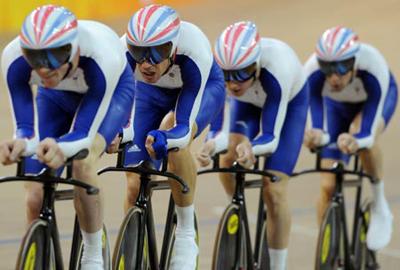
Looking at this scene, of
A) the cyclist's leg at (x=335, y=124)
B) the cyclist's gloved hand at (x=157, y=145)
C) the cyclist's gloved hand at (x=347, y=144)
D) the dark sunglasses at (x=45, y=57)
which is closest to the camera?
the dark sunglasses at (x=45, y=57)

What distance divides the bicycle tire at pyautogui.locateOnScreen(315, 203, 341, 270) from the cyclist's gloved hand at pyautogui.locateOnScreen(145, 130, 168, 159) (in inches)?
69.6

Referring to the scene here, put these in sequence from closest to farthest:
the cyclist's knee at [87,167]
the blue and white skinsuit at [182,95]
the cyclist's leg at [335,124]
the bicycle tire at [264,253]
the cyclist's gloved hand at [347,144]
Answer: the cyclist's knee at [87,167]
the blue and white skinsuit at [182,95]
the bicycle tire at [264,253]
the cyclist's gloved hand at [347,144]
the cyclist's leg at [335,124]

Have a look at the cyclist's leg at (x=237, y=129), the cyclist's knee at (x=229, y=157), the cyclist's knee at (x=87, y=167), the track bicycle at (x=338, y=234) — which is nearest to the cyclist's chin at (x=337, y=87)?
the track bicycle at (x=338, y=234)

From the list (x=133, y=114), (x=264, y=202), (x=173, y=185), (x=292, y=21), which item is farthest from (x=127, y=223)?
(x=292, y=21)

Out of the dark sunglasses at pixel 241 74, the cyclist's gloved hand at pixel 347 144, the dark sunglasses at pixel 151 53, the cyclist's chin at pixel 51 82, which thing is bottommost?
the cyclist's gloved hand at pixel 347 144

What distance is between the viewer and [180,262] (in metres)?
5.32

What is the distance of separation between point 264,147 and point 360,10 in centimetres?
1081

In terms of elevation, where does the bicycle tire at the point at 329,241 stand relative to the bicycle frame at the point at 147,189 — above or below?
below

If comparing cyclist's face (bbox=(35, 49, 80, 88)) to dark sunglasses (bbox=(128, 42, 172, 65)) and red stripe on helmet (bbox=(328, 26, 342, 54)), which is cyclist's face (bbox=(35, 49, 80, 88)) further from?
red stripe on helmet (bbox=(328, 26, 342, 54))

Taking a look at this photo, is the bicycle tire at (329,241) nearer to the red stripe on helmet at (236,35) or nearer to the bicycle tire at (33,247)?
the red stripe on helmet at (236,35)

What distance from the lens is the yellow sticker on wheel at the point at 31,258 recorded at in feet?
14.0

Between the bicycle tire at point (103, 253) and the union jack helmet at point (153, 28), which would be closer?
the bicycle tire at point (103, 253)

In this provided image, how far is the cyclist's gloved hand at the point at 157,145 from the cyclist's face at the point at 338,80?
2.00 m

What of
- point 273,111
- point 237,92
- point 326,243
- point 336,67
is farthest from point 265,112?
point 326,243
